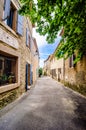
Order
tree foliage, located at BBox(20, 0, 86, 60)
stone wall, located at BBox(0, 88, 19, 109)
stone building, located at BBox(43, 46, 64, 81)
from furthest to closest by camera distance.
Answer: stone building, located at BBox(43, 46, 64, 81), stone wall, located at BBox(0, 88, 19, 109), tree foliage, located at BBox(20, 0, 86, 60)

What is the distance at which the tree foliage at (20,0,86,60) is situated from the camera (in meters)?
5.37

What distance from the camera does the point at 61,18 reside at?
6.56 meters

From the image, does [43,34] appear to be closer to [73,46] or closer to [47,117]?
[73,46]

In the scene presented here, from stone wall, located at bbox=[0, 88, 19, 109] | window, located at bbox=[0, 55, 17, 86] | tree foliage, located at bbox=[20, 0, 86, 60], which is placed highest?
tree foliage, located at bbox=[20, 0, 86, 60]

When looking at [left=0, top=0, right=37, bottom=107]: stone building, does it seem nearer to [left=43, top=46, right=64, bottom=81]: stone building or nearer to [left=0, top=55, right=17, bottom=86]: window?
[left=0, top=55, right=17, bottom=86]: window

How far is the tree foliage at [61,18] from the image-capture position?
5.37 m

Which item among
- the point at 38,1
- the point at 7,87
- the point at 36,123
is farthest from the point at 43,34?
the point at 36,123

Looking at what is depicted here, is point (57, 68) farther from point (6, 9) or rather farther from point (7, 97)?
point (6, 9)

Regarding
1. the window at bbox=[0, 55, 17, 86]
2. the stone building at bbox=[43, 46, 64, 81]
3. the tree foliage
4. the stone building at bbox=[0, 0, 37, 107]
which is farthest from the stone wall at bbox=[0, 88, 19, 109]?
the stone building at bbox=[43, 46, 64, 81]

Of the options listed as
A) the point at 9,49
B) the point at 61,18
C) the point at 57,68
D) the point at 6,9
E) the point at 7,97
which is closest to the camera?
the point at 6,9

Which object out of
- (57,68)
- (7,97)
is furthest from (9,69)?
(57,68)

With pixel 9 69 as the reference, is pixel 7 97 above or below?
below

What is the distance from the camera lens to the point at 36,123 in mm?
4617

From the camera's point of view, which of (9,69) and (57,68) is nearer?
(9,69)
